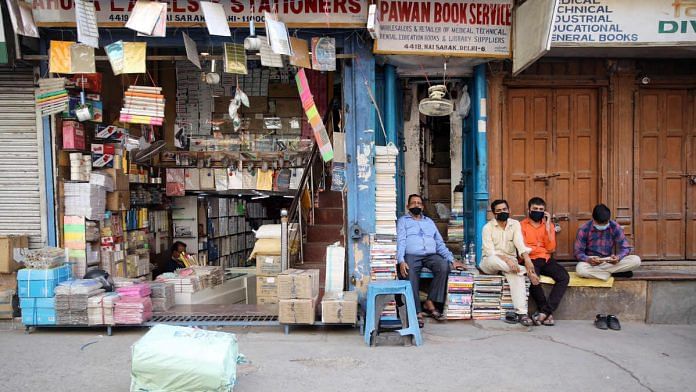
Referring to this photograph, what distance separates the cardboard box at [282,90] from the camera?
30.8 ft

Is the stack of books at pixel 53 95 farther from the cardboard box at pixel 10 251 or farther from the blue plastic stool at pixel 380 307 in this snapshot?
the blue plastic stool at pixel 380 307

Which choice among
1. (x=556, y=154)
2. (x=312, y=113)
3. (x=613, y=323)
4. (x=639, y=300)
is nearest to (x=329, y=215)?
(x=312, y=113)

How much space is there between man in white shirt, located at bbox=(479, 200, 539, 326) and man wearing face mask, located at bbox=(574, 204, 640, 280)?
32.3 inches

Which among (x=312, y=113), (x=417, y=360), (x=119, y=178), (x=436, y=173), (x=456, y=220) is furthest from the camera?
(x=436, y=173)

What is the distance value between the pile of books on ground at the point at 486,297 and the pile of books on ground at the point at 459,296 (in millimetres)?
72

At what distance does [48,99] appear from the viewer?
6535 mm

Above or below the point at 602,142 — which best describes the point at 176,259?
below

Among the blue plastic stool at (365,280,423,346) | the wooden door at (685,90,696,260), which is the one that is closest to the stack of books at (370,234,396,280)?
the blue plastic stool at (365,280,423,346)

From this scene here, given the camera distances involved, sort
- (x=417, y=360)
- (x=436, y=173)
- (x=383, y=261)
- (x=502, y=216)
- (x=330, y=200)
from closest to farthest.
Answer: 1. (x=417, y=360)
2. (x=383, y=261)
3. (x=502, y=216)
4. (x=330, y=200)
5. (x=436, y=173)

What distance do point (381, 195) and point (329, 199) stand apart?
2.00 meters

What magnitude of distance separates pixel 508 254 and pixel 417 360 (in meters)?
2.25

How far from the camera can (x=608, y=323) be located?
6574 mm

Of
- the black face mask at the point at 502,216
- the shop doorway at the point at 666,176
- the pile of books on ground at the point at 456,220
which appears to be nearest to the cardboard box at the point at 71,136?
the pile of books on ground at the point at 456,220

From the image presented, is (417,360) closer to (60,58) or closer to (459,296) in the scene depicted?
(459,296)
